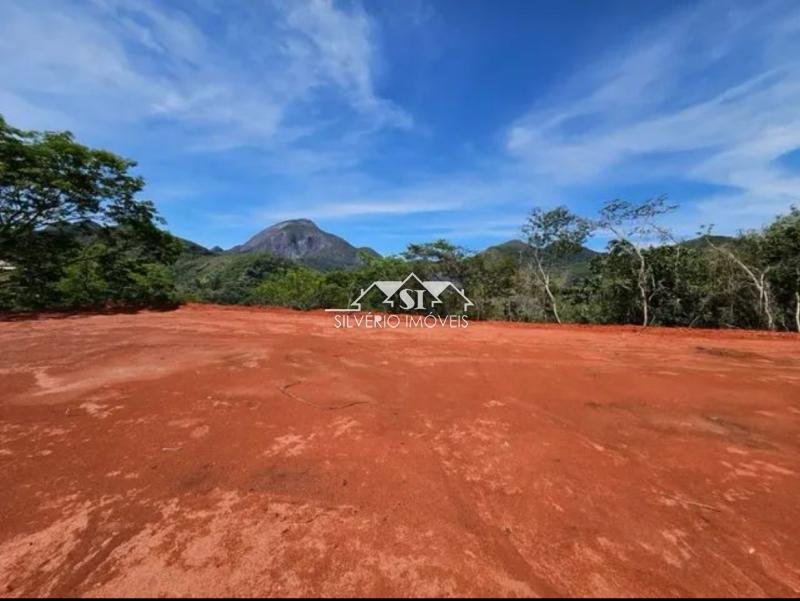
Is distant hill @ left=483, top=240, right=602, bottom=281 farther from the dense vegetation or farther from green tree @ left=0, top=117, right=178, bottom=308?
green tree @ left=0, top=117, right=178, bottom=308

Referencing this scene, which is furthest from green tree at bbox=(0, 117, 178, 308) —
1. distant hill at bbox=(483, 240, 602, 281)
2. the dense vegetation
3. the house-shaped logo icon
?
distant hill at bbox=(483, 240, 602, 281)

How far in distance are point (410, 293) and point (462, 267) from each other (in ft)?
6.03

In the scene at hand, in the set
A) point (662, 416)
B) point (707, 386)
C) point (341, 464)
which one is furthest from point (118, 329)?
point (707, 386)

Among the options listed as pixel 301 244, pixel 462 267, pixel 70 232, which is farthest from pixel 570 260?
pixel 301 244

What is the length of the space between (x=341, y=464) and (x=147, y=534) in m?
1.07

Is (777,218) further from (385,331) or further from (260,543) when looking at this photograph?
(260,543)

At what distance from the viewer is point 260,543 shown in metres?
1.90

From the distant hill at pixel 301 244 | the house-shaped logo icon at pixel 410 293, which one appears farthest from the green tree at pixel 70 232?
the distant hill at pixel 301 244

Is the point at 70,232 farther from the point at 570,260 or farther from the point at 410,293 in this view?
the point at 570,260

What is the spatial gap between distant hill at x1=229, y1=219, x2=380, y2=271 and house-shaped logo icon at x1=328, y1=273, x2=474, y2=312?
6581 cm

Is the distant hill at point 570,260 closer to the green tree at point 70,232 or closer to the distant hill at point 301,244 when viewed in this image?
the green tree at point 70,232

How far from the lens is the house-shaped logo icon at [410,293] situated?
12.8 meters

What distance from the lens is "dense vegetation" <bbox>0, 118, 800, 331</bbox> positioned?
951cm

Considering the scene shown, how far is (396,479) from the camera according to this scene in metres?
2.49
